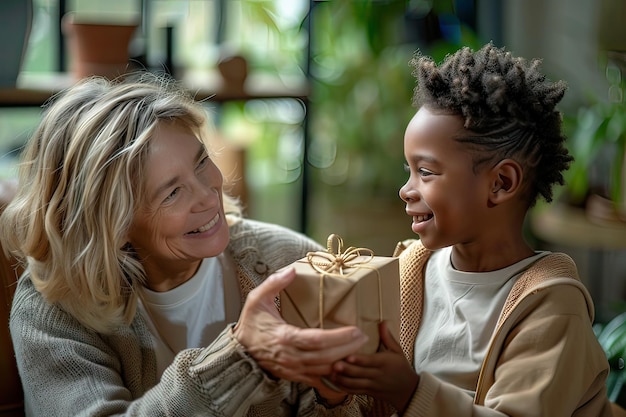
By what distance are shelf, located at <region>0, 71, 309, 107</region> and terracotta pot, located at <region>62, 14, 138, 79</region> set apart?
0.25 ft

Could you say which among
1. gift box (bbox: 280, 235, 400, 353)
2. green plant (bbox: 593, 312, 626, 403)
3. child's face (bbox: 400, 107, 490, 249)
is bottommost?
green plant (bbox: 593, 312, 626, 403)

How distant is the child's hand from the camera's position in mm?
1243

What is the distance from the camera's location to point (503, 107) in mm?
1389

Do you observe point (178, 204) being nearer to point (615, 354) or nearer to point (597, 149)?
point (615, 354)

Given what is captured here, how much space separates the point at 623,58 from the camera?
2.54 meters

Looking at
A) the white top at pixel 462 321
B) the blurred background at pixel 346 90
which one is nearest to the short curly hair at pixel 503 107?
the white top at pixel 462 321

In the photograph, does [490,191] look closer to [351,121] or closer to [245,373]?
[245,373]

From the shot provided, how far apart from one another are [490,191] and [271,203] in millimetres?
2694

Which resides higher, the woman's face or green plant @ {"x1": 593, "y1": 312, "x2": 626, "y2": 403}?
the woman's face

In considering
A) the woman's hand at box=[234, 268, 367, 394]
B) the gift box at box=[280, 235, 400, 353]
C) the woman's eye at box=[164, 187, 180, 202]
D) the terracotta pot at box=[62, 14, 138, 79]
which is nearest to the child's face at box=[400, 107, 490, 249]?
the gift box at box=[280, 235, 400, 353]

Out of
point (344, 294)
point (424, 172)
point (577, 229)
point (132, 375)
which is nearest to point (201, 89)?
point (577, 229)

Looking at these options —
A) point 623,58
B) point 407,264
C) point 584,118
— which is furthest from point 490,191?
point 584,118

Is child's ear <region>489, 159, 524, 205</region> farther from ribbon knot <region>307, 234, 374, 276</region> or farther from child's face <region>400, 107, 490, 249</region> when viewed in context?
ribbon knot <region>307, 234, 374, 276</region>

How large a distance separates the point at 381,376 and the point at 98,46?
1599 millimetres
